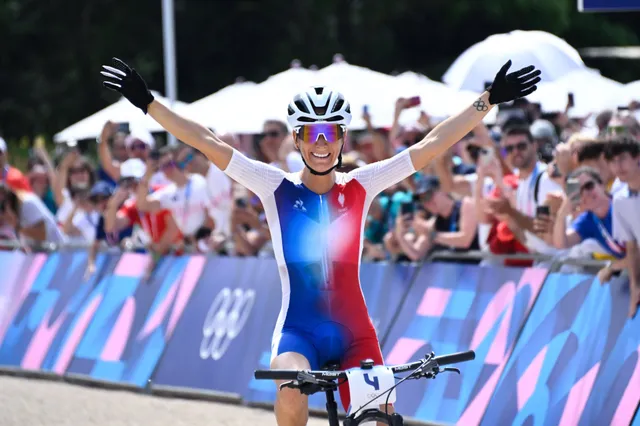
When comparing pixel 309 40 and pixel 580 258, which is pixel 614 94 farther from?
pixel 309 40

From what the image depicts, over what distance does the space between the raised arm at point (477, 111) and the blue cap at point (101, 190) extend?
341 inches

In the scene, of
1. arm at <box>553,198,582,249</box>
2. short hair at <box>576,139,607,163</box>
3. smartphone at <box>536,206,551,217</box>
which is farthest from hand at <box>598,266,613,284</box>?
smartphone at <box>536,206,551,217</box>

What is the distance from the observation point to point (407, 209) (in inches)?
460

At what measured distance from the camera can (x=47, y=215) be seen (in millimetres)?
16266

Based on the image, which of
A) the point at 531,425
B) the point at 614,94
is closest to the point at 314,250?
the point at 531,425

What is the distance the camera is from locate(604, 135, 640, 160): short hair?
9.08m

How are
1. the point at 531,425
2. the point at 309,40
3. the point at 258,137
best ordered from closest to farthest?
the point at 531,425 < the point at 258,137 < the point at 309,40

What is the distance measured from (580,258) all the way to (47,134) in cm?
3268

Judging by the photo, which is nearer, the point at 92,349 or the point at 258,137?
the point at 92,349

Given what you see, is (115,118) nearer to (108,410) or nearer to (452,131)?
(108,410)

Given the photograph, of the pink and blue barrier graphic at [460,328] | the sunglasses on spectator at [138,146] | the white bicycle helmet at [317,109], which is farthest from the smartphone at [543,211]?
the sunglasses on spectator at [138,146]

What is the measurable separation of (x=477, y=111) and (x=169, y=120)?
5.07 feet

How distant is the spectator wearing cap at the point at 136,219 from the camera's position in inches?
563

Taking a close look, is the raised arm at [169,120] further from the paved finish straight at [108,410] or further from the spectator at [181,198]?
the spectator at [181,198]
